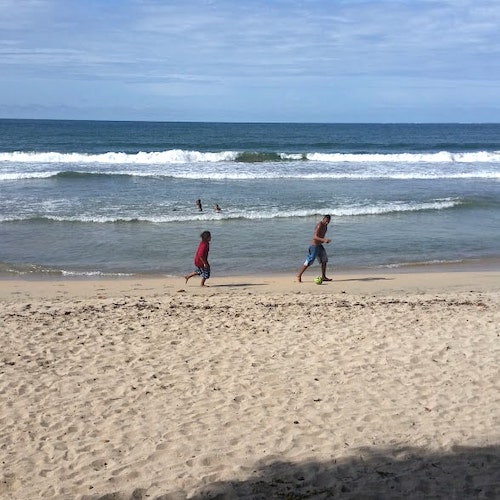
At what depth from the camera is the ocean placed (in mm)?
15594

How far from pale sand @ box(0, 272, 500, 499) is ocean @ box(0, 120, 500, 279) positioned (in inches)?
170

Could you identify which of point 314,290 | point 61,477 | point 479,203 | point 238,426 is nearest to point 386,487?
point 238,426

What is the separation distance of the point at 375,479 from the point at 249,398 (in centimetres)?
194

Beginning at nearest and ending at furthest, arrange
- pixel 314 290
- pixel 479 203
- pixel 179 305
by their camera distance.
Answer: pixel 179 305 < pixel 314 290 < pixel 479 203

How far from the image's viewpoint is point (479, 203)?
81.3ft

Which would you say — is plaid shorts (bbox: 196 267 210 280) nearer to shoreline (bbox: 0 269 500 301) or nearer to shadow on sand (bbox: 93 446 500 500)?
shoreline (bbox: 0 269 500 301)

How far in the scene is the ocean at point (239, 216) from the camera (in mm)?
15594

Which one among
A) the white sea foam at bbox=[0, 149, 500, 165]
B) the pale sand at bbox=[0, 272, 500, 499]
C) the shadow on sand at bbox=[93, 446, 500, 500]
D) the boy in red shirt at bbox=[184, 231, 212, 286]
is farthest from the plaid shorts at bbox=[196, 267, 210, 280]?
the white sea foam at bbox=[0, 149, 500, 165]

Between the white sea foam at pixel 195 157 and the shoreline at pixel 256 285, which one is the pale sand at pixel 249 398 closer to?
the shoreline at pixel 256 285

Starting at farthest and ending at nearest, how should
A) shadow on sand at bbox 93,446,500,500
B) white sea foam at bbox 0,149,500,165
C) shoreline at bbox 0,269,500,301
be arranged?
1. white sea foam at bbox 0,149,500,165
2. shoreline at bbox 0,269,500,301
3. shadow on sand at bbox 93,446,500,500

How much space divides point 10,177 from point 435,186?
18965mm

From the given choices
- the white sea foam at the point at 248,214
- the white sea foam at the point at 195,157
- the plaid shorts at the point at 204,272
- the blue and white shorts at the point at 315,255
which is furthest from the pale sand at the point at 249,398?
the white sea foam at the point at 195,157

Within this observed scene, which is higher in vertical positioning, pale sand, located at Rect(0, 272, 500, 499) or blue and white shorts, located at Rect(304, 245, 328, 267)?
blue and white shorts, located at Rect(304, 245, 328, 267)

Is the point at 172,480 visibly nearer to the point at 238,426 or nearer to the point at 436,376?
the point at 238,426
